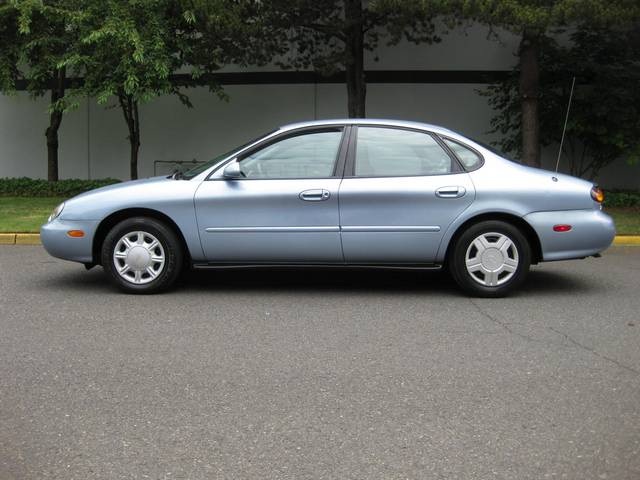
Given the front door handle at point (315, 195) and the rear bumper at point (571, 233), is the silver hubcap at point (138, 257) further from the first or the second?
the rear bumper at point (571, 233)

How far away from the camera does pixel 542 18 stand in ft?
34.7

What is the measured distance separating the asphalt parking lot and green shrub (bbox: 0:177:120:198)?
893cm

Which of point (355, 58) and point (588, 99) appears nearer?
point (588, 99)

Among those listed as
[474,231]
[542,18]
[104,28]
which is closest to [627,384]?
[474,231]

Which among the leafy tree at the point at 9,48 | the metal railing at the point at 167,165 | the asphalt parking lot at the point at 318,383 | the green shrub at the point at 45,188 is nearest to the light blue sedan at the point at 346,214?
the asphalt parking lot at the point at 318,383

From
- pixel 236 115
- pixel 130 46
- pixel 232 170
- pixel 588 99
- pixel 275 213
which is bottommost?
pixel 275 213

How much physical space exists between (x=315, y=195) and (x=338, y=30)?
849 centimetres

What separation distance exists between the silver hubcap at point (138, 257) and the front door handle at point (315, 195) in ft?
4.55

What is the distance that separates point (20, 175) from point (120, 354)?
15.1m

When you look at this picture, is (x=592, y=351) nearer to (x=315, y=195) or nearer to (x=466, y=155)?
(x=466, y=155)

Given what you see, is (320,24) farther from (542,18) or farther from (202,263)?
(202,263)

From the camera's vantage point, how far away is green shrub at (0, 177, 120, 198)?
1570cm

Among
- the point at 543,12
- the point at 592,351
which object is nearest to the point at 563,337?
the point at 592,351

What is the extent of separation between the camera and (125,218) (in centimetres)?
686
